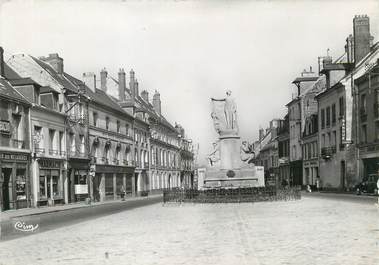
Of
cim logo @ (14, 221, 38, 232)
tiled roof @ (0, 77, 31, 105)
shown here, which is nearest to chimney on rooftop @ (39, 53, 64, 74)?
tiled roof @ (0, 77, 31, 105)

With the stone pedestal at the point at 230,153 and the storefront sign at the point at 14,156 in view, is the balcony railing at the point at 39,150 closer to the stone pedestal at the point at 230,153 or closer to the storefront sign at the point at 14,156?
the storefront sign at the point at 14,156

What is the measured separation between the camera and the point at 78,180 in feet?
133

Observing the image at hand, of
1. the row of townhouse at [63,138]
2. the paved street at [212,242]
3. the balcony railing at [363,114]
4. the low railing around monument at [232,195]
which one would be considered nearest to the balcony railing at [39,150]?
the row of townhouse at [63,138]

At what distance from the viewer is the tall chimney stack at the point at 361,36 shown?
138ft

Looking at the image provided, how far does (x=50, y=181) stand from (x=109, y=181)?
1240 centimetres

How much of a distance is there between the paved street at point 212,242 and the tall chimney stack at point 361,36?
28.9m

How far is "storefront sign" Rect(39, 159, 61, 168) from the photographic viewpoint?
33.8 meters

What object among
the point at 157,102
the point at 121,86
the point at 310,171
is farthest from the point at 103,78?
the point at 310,171

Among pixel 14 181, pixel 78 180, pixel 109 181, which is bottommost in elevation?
pixel 109 181

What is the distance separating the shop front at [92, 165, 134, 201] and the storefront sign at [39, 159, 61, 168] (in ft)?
15.7

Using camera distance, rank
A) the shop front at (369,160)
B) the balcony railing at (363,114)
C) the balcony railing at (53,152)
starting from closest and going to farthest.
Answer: the balcony railing at (53,152) → the shop front at (369,160) → the balcony railing at (363,114)

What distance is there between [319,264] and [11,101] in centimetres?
2570

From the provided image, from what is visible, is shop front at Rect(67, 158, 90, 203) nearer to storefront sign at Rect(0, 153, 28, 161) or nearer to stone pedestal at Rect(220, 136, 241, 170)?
storefront sign at Rect(0, 153, 28, 161)

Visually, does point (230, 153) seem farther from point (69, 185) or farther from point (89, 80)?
point (89, 80)
